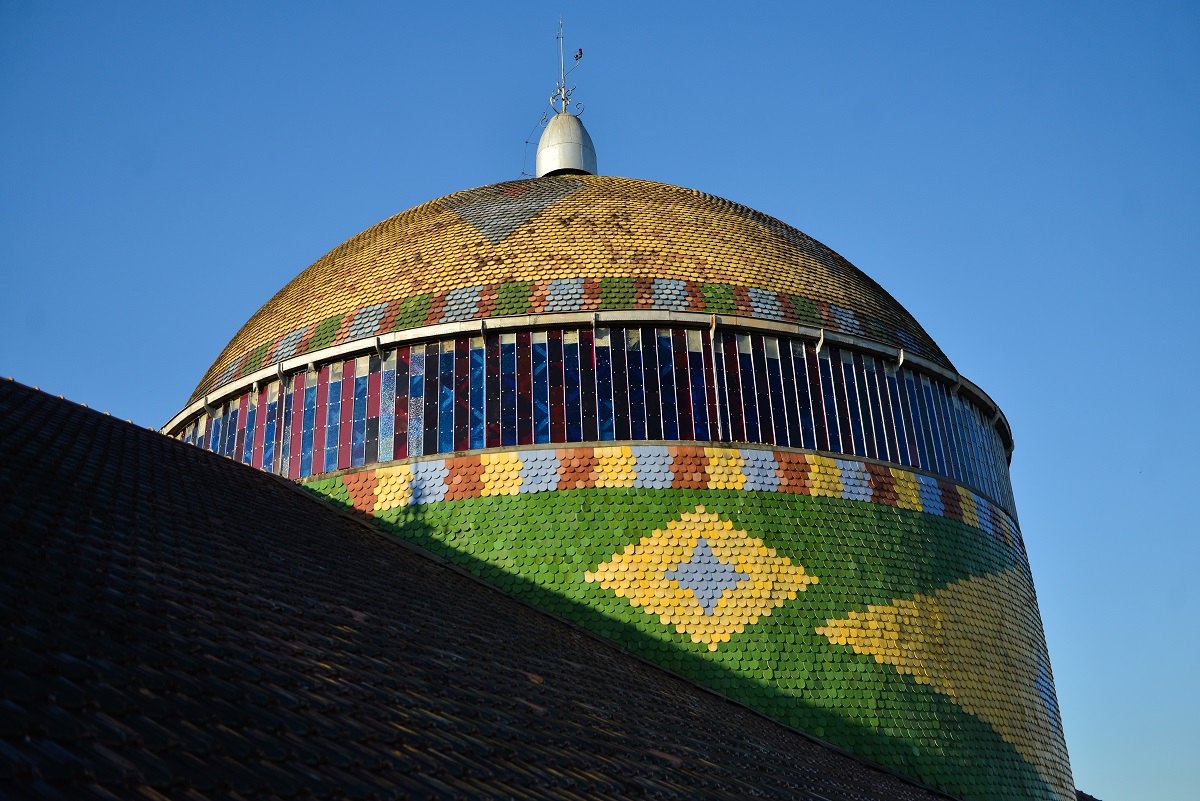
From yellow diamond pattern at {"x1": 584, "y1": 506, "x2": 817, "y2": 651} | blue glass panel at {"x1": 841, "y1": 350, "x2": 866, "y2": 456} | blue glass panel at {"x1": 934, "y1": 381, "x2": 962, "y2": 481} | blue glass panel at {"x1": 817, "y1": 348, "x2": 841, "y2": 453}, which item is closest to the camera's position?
yellow diamond pattern at {"x1": 584, "y1": 506, "x2": 817, "y2": 651}

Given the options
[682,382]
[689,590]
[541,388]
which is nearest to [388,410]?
[541,388]

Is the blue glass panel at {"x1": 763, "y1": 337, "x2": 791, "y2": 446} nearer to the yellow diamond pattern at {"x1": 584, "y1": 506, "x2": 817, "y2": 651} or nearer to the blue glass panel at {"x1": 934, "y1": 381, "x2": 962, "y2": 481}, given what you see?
the yellow diamond pattern at {"x1": 584, "y1": 506, "x2": 817, "y2": 651}

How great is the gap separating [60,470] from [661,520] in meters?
7.71

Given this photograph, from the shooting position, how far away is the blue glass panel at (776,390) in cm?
1669

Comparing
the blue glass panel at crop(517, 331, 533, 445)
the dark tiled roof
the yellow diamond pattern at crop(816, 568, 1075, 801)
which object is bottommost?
the dark tiled roof

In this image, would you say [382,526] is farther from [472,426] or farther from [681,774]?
[681,774]

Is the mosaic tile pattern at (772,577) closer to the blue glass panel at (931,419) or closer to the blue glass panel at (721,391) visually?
the blue glass panel at (721,391)

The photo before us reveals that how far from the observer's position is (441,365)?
1698 centimetres

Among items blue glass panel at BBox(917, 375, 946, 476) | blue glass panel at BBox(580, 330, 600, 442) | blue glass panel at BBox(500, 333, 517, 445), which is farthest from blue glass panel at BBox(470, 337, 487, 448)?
blue glass panel at BBox(917, 375, 946, 476)

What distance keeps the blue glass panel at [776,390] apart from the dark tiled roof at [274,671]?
3952 mm

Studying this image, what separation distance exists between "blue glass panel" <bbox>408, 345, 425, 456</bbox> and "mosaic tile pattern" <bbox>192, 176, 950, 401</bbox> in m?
0.61

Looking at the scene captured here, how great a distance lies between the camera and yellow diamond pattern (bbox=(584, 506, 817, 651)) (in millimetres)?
14961

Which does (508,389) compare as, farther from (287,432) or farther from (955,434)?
(955,434)

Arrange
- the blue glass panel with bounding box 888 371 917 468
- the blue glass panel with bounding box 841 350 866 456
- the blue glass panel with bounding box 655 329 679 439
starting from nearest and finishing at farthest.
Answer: the blue glass panel with bounding box 655 329 679 439, the blue glass panel with bounding box 841 350 866 456, the blue glass panel with bounding box 888 371 917 468
